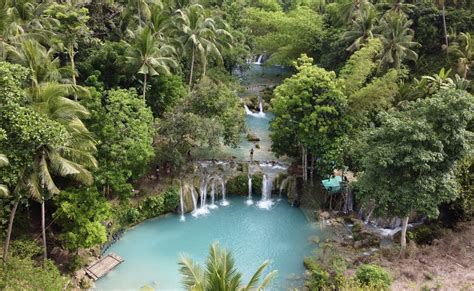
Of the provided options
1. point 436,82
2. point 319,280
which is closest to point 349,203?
point 319,280

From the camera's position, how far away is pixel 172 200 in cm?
2356

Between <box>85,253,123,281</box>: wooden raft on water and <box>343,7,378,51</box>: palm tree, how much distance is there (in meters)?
21.0

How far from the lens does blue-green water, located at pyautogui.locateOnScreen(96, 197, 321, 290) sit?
62.3ft

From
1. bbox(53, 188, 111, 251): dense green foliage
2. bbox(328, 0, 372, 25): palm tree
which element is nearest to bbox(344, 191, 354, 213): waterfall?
bbox(53, 188, 111, 251): dense green foliage

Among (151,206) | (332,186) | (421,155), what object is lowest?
(151,206)

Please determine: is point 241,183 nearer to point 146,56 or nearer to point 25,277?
point 146,56

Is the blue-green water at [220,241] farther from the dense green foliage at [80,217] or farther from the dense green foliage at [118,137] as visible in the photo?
the dense green foliage at [118,137]

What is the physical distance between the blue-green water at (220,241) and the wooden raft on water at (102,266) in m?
0.24

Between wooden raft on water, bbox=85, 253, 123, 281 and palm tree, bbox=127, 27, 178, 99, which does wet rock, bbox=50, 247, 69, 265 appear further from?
palm tree, bbox=127, 27, 178, 99

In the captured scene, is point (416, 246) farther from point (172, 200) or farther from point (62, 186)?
point (62, 186)

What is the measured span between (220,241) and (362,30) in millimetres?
19283

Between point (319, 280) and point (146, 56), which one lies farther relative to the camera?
point (146, 56)

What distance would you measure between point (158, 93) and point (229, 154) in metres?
6.11

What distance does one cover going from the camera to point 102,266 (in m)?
19.0
